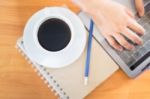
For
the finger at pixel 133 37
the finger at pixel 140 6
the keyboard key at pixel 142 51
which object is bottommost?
the keyboard key at pixel 142 51

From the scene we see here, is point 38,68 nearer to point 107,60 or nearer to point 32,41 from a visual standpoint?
point 32,41

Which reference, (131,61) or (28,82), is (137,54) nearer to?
(131,61)

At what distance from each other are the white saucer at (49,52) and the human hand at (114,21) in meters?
0.06

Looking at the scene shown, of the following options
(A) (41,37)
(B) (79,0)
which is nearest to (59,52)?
(A) (41,37)

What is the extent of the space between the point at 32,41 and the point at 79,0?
A: 179 millimetres

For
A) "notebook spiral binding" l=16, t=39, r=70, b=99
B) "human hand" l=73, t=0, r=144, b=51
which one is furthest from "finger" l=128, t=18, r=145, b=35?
"notebook spiral binding" l=16, t=39, r=70, b=99

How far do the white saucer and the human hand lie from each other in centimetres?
6

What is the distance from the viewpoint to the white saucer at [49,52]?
0.72 meters

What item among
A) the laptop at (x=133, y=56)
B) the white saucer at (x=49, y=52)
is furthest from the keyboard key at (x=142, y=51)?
the white saucer at (x=49, y=52)

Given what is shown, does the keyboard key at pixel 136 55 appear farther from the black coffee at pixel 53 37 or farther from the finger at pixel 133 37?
the black coffee at pixel 53 37

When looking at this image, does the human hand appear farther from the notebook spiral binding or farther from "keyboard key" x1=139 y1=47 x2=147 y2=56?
the notebook spiral binding

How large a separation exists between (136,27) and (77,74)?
19 centimetres

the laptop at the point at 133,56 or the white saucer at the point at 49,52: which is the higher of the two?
the white saucer at the point at 49,52

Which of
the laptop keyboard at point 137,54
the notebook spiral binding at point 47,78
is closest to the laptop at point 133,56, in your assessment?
the laptop keyboard at point 137,54
